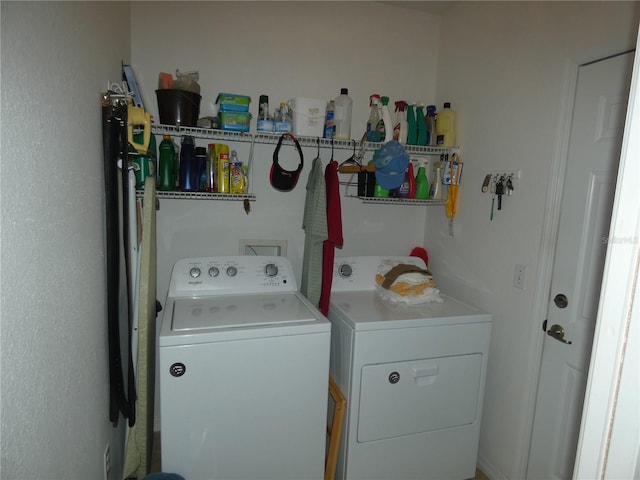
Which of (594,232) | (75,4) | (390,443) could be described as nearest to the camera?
(75,4)

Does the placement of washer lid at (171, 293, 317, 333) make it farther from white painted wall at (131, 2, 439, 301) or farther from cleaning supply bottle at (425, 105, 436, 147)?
cleaning supply bottle at (425, 105, 436, 147)

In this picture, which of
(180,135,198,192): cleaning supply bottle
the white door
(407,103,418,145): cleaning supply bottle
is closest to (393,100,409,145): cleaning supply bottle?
(407,103,418,145): cleaning supply bottle

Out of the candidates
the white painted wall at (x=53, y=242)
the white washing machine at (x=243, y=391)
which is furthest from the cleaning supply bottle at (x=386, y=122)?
the white painted wall at (x=53, y=242)

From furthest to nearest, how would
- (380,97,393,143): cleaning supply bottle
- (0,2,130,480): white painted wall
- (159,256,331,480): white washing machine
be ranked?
1. (380,97,393,143): cleaning supply bottle
2. (159,256,331,480): white washing machine
3. (0,2,130,480): white painted wall

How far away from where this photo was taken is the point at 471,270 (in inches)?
85.0

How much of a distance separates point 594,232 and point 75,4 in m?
2.03

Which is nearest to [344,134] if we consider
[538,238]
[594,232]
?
[538,238]

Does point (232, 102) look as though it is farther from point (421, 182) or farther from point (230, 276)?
point (421, 182)

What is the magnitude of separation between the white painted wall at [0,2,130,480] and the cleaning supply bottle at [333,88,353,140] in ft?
3.87

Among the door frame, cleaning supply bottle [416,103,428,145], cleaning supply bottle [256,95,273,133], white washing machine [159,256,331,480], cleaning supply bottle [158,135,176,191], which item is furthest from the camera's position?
cleaning supply bottle [416,103,428,145]

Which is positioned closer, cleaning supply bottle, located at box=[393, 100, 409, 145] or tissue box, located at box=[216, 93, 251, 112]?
tissue box, located at box=[216, 93, 251, 112]

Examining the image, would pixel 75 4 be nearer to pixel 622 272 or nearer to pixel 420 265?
pixel 622 272

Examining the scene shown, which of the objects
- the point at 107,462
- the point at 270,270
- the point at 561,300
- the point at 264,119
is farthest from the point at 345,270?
the point at 107,462

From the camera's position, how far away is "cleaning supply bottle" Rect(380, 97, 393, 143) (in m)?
2.16
